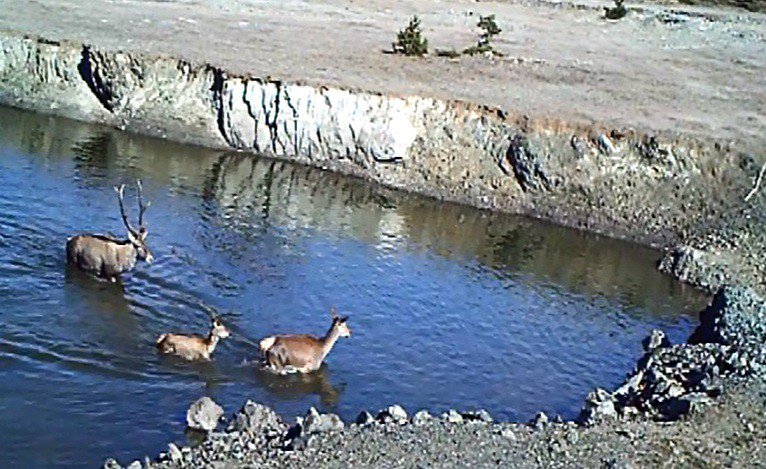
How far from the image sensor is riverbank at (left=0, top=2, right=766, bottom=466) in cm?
3588

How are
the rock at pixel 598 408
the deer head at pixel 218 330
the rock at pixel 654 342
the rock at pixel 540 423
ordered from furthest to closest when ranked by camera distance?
the rock at pixel 654 342, the deer head at pixel 218 330, the rock at pixel 598 408, the rock at pixel 540 423

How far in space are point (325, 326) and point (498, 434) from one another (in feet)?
25.2

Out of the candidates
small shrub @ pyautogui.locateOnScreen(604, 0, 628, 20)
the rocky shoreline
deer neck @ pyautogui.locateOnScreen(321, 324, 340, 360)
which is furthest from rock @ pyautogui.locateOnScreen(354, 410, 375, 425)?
small shrub @ pyautogui.locateOnScreen(604, 0, 628, 20)

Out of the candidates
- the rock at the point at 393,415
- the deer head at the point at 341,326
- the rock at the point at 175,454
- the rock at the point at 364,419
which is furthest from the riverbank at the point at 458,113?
the rock at the point at 175,454

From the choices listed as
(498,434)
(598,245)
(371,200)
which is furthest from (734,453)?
(371,200)

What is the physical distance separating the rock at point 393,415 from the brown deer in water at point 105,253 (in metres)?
9.00

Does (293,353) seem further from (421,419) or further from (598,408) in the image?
(598,408)

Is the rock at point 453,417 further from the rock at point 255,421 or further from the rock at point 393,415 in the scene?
the rock at point 255,421

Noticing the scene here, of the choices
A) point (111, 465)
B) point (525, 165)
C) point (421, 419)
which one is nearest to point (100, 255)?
point (111, 465)

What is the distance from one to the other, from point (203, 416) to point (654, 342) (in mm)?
11295

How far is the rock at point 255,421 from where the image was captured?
18.8 meters

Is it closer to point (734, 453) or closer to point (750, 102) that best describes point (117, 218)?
point (734, 453)

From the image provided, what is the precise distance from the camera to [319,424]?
61.2ft

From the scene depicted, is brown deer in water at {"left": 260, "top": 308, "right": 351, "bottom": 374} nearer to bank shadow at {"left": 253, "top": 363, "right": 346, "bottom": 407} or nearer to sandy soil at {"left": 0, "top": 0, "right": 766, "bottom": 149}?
bank shadow at {"left": 253, "top": 363, "right": 346, "bottom": 407}
